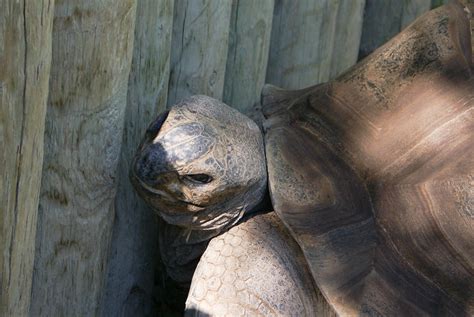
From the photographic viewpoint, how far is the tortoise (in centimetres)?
310

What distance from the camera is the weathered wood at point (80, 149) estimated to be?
3023 mm

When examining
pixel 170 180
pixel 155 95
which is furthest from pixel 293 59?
pixel 170 180

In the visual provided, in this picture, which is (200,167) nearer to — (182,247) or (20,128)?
(182,247)

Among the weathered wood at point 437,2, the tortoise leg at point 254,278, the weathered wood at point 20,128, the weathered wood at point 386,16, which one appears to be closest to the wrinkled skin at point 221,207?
the tortoise leg at point 254,278

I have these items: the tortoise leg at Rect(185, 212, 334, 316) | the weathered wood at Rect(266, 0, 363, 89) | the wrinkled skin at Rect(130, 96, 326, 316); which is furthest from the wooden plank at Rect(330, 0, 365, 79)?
the tortoise leg at Rect(185, 212, 334, 316)

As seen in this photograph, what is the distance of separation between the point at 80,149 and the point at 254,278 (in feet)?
2.52

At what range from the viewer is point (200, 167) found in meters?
3.28

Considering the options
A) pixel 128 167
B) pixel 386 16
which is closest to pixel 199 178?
pixel 128 167

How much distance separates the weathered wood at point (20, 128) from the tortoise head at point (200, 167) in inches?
27.6

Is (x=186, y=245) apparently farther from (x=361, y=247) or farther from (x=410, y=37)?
(x=410, y=37)

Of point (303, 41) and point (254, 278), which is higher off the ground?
point (303, 41)

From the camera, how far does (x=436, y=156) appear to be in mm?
3174

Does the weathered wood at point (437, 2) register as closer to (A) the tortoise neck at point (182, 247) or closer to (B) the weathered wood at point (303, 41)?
(B) the weathered wood at point (303, 41)

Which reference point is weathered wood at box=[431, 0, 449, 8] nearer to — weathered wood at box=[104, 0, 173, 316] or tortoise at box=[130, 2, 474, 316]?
tortoise at box=[130, 2, 474, 316]
